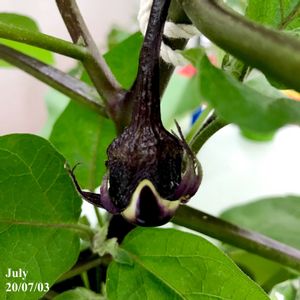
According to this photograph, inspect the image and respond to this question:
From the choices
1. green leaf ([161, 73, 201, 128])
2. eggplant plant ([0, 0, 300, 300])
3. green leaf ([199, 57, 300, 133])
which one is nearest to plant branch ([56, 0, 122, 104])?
eggplant plant ([0, 0, 300, 300])

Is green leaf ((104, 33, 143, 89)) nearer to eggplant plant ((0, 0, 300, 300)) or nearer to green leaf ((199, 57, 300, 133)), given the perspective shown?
eggplant plant ((0, 0, 300, 300))

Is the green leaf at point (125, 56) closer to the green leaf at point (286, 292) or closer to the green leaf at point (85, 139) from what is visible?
the green leaf at point (85, 139)

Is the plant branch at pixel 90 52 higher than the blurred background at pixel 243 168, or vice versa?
the plant branch at pixel 90 52

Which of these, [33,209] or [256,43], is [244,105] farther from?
[33,209]

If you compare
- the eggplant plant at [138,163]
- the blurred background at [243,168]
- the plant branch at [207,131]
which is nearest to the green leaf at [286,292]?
the eggplant plant at [138,163]

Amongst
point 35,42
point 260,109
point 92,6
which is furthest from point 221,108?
point 92,6
